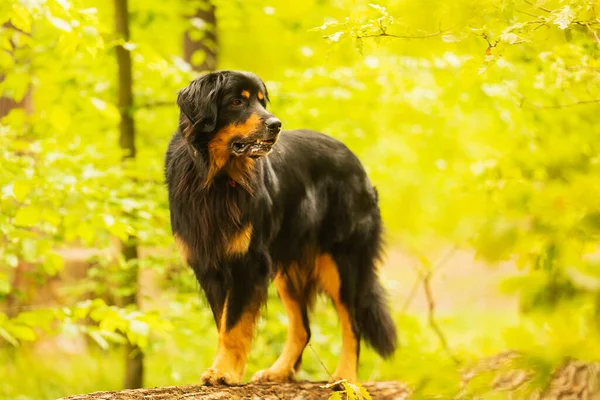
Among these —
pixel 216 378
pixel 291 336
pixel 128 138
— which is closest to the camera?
pixel 216 378

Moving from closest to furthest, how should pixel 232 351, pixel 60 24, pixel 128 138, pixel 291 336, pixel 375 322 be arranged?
pixel 60 24, pixel 232 351, pixel 291 336, pixel 375 322, pixel 128 138

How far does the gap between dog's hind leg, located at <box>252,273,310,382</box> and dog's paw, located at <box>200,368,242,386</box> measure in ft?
1.82

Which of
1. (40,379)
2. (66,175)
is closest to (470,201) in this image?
(66,175)

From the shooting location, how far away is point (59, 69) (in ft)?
14.8

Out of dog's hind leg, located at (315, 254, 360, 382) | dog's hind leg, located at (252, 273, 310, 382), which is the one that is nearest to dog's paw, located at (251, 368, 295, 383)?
dog's hind leg, located at (252, 273, 310, 382)

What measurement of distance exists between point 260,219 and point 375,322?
1216 mm

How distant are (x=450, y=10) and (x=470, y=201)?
1.50 feet

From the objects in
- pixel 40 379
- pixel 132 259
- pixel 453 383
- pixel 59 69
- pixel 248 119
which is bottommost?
pixel 40 379

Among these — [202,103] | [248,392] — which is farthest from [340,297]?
[202,103]

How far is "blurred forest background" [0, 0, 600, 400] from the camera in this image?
3.58 ft

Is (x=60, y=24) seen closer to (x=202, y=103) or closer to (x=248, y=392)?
(x=202, y=103)

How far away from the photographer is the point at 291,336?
4195 millimetres

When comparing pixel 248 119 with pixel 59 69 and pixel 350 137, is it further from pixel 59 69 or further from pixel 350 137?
pixel 350 137

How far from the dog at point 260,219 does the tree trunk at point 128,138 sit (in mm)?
1600
